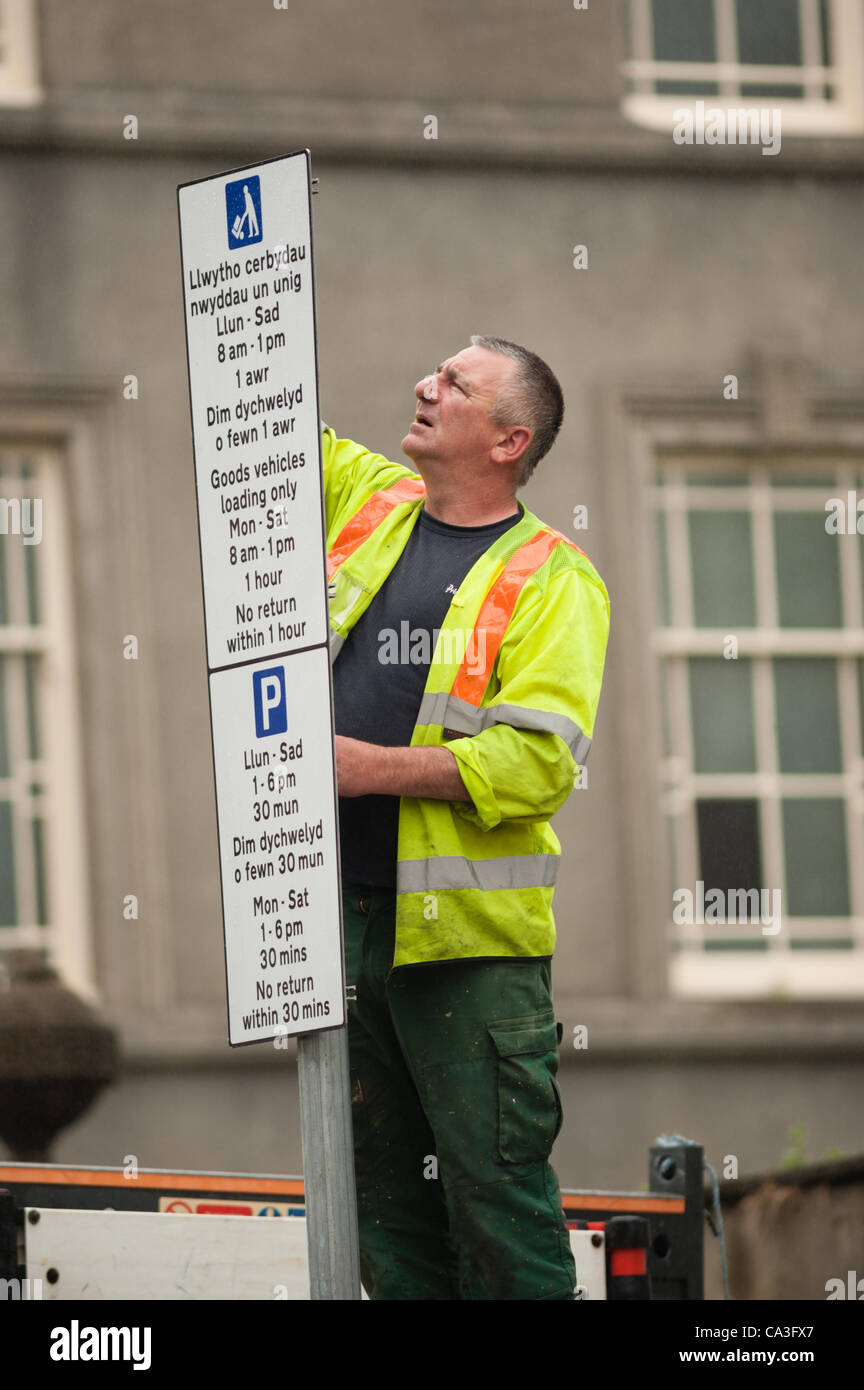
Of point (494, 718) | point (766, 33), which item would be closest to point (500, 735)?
point (494, 718)

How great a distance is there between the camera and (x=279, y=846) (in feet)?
9.64

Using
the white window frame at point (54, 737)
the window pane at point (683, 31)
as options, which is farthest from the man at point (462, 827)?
the window pane at point (683, 31)

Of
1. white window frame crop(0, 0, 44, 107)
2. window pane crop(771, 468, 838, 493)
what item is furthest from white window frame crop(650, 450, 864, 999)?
white window frame crop(0, 0, 44, 107)

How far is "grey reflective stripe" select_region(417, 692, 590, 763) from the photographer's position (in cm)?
352

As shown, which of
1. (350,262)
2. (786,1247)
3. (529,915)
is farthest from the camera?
(350,262)

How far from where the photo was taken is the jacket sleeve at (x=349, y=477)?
159 inches

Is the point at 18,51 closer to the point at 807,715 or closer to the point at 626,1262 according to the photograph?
the point at 807,715

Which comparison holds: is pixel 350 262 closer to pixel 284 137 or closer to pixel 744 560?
pixel 284 137

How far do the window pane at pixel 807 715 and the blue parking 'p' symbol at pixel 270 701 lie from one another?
23.0 ft

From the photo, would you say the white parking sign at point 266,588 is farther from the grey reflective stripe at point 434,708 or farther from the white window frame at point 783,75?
the white window frame at point 783,75

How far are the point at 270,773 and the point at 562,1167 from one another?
652 centimetres

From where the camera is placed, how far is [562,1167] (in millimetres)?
9125

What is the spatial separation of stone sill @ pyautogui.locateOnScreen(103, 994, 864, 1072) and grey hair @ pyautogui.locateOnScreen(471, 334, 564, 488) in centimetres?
528
